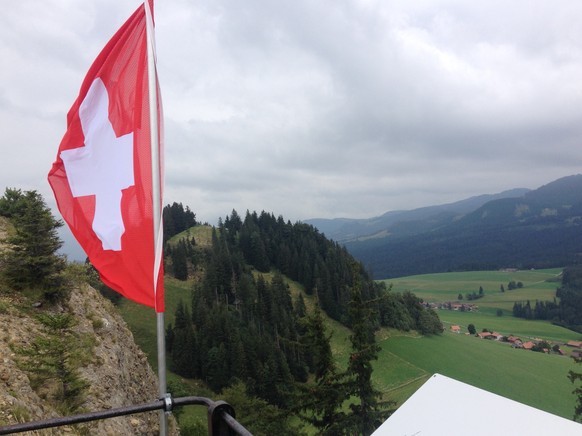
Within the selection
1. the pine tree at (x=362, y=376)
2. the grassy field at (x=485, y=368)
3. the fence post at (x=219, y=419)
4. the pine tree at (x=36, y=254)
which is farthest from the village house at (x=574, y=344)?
the fence post at (x=219, y=419)

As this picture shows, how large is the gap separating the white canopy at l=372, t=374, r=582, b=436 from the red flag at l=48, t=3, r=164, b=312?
2919 millimetres

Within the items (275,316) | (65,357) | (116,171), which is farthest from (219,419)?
(275,316)

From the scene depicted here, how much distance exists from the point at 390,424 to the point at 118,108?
5025mm

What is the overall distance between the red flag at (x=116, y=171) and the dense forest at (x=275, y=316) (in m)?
16.1

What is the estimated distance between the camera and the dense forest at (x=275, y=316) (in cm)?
2005

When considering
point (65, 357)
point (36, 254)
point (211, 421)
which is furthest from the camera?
point (36, 254)

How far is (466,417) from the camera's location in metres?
3.64

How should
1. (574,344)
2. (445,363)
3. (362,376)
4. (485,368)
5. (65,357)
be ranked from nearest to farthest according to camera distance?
(65,357) < (362,376) < (485,368) < (445,363) < (574,344)

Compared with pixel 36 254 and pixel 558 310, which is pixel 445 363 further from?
pixel 558 310

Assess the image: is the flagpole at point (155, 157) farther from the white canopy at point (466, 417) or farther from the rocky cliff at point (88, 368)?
the rocky cliff at point (88, 368)

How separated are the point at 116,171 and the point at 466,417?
479cm

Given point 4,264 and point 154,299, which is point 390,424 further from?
point 4,264

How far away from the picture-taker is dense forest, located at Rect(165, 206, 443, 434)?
2005 cm

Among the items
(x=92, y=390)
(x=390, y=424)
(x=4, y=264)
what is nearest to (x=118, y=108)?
(x=390, y=424)
